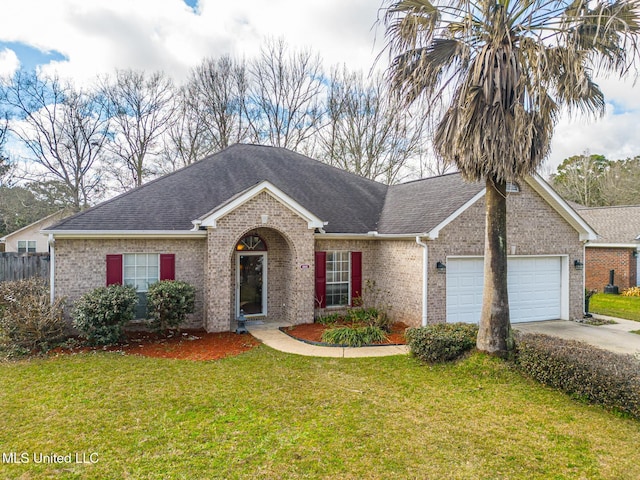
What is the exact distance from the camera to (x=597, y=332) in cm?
1139

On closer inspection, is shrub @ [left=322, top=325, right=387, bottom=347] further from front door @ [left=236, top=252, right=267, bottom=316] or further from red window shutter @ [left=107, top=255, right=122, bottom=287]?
red window shutter @ [left=107, top=255, right=122, bottom=287]

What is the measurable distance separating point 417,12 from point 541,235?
8.53 m

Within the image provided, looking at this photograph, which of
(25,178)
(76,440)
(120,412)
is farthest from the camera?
(25,178)

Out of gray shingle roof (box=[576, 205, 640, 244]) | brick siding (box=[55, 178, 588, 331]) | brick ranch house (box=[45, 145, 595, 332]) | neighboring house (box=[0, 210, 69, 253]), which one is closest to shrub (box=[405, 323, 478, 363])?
brick ranch house (box=[45, 145, 595, 332])

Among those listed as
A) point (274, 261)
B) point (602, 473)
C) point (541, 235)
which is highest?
point (541, 235)

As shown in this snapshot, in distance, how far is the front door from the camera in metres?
12.5

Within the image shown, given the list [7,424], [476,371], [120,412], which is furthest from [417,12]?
[7,424]

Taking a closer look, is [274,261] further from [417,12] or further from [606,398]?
[606,398]

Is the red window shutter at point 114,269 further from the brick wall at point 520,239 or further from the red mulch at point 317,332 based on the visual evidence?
the brick wall at point 520,239

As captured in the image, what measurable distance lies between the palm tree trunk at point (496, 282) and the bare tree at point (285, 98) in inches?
856

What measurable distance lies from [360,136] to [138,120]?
16.1 meters

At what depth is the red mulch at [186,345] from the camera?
29.5 ft

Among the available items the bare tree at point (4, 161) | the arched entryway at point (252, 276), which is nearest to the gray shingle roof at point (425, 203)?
the arched entryway at point (252, 276)

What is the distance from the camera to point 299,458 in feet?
15.4
